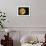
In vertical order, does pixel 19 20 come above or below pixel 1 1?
below

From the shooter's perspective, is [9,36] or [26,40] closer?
[26,40]

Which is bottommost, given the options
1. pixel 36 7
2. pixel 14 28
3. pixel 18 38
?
pixel 18 38

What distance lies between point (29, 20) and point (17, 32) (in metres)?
0.52

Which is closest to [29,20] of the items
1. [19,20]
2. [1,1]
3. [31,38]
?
[19,20]

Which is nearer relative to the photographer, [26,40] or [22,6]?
[26,40]

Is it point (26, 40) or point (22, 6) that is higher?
point (22, 6)

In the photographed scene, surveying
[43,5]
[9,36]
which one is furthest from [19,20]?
[43,5]

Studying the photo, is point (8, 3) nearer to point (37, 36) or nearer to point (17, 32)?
point (17, 32)

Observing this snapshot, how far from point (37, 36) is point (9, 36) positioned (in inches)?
33.4

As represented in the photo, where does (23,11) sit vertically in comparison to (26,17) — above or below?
above

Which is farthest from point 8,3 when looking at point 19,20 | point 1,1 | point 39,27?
point 39,27

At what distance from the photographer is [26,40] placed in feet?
13.4

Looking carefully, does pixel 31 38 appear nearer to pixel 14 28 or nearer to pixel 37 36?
pixel 37 36

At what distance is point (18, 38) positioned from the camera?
14.6 feet
